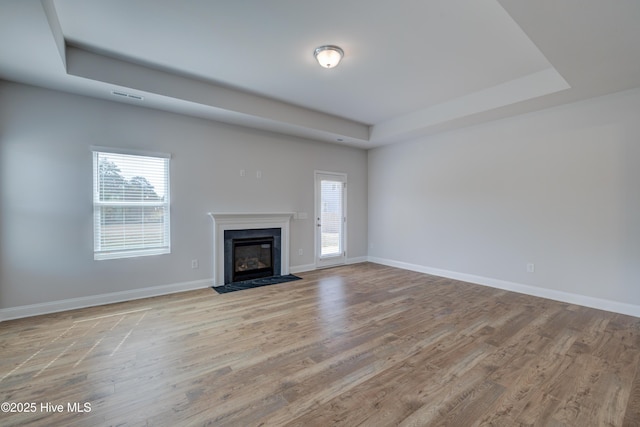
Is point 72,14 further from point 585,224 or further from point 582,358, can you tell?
point 585,224

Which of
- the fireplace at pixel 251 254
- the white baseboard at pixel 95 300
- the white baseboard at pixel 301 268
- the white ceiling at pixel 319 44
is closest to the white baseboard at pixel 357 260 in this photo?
the white baseboard at pixel 301 268

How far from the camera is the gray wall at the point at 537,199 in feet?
11.9

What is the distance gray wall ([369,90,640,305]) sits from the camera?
3.61m

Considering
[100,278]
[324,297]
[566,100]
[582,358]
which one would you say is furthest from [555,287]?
[100,278]

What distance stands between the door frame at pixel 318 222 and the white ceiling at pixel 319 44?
1.79 metres

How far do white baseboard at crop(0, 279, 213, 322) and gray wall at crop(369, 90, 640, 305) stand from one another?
4.43 metres

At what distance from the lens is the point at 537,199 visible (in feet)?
14.1

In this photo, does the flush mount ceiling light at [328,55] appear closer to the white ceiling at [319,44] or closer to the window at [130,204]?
the white ceiling at [319,44]

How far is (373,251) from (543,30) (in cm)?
525

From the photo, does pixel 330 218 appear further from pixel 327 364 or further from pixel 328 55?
pixel 327 364

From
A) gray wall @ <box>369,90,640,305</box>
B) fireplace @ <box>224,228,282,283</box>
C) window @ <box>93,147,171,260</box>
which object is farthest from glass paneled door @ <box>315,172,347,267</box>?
window @ <box>93,147,171,260</box>

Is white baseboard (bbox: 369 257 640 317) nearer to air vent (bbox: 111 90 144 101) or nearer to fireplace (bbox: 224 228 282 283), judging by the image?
fireplace (bbox: 224 228 282 283)

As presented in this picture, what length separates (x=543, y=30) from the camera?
7.92ft

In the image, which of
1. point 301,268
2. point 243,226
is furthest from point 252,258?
point 301,268
